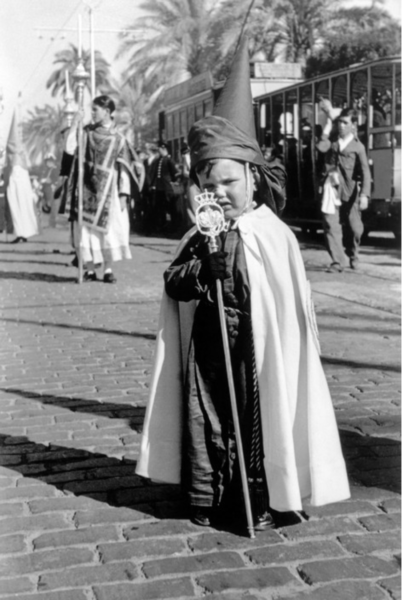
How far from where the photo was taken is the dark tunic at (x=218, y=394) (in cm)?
330

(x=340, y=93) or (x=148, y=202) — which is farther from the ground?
(x=340, y=93)

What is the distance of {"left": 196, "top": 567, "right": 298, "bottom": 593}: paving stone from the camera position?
286 centimetres

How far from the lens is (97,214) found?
10.6 m

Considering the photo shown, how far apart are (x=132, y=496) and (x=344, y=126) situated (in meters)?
8.53

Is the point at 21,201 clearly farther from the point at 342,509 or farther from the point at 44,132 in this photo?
the point at 44,132

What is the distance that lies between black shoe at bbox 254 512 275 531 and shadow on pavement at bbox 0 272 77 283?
7.87 m

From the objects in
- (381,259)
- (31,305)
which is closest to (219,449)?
(31,305)

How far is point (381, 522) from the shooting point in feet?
11.1

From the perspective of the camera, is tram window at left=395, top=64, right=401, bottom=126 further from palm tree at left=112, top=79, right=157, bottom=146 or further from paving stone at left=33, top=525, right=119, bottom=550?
palm tree at left=112, top=79, right=157, bottom=146

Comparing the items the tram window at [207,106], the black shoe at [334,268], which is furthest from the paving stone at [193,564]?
the tram window at [207,106]

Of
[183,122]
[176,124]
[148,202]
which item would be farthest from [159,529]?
[176,124]

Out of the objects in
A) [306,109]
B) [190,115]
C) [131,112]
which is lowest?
[306,109]

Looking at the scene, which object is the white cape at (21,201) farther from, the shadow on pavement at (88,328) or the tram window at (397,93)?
the shadow on pavement at (88,328)

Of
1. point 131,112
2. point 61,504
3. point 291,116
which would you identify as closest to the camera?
point 61,504
